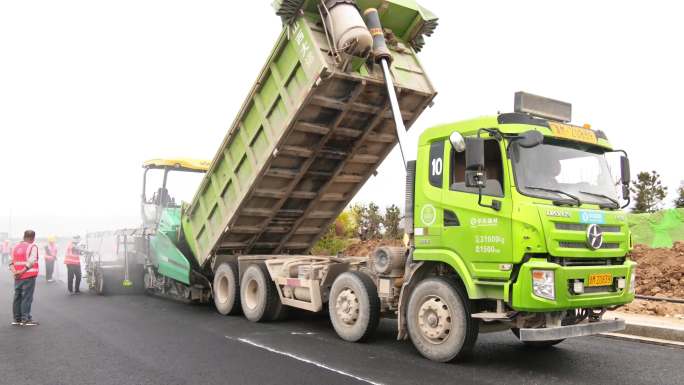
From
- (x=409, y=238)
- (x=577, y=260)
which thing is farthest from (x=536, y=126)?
(x=409, y=238)

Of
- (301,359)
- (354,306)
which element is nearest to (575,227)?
(354,306)

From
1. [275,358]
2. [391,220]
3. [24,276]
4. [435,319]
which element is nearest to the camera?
[435,319]

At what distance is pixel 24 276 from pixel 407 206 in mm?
6116

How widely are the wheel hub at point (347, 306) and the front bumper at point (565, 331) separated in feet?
7.00

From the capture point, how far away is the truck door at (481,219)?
17.0ft

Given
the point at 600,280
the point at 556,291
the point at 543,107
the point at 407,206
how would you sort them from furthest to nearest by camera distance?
the point at 407,206, the point at 543,107, the point at 600,280, the point at 556,291

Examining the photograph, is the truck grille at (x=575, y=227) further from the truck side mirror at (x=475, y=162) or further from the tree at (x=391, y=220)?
the tree at (x=391, y=220)

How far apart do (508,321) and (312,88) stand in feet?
11.3

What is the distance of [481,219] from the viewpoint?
211 inches

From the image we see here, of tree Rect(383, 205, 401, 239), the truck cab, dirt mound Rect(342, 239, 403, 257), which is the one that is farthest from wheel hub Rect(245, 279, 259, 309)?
tree Rect(383, 205, 401, 239)

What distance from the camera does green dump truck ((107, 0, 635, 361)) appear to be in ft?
17.0

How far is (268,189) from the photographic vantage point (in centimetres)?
839

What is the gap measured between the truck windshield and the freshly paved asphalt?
1727mm

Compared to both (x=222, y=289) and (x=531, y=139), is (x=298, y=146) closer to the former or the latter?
(x=222, y=289)
